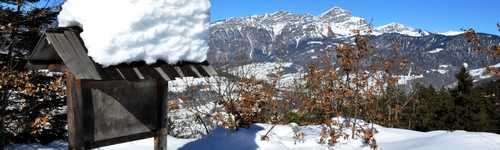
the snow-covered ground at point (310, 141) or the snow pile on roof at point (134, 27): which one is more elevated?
the snow pile on roof at point (134, 27)

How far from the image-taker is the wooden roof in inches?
192

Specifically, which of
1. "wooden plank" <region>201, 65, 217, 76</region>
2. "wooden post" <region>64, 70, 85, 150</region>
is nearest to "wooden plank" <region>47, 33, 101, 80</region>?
"wooden post" <region>64, 70, 85, 150</region>

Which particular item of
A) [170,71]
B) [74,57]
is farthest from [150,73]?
[74,57]

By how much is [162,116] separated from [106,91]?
0.94m

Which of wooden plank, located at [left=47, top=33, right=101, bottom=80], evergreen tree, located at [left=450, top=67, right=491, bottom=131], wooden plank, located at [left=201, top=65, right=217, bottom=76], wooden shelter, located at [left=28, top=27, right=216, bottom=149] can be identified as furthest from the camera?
evergreen tree, located at [left=450, top=67, right=491, bottom=131]

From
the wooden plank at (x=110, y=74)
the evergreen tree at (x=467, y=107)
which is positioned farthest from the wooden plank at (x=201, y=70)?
the evergreen tree at (x=467, y=107)

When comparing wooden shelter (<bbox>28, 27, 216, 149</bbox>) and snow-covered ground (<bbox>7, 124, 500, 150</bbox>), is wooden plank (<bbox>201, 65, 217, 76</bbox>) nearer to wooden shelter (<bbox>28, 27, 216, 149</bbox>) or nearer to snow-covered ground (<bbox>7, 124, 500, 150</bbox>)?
wooden shelter (<bbox>28, 27, 216, 149</bbox>)

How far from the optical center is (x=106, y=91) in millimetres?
5414

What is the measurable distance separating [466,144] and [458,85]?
2879 centimetres

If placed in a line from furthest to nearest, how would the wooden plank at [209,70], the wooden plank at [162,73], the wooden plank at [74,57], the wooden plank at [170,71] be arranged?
the wooden plank at [209,70] → the wooden plank at [170,71] → the wooden plank at [162,73] → the wooden plank at [74,57]

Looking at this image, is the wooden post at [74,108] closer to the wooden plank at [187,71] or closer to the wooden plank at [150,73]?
the wooden plank at [150,73]

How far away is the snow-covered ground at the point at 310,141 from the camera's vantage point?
374 inches

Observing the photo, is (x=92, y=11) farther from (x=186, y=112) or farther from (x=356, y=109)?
(x=186, y=112)

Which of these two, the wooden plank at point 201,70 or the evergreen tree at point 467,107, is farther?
the evergreen tree at point 467,107
